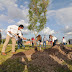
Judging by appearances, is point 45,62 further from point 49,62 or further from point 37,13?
point 37,13

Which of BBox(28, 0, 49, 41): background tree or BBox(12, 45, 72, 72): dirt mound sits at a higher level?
BBox(28, 0, 49, 41): background tree

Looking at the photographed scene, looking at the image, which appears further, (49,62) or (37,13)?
(37,13)

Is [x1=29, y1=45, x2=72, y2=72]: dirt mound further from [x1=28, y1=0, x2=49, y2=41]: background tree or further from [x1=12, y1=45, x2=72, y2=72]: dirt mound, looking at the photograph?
[x1=28, y1=0, x2=49, y2=41]: background tree

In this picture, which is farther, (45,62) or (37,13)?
(37,13)

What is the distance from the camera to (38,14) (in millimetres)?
22234

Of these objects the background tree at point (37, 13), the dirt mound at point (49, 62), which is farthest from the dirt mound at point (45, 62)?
the background tree at point (37, 13)

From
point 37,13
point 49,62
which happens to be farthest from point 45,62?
point 37,13

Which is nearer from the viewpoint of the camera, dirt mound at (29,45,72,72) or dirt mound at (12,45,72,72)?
dirt mound at (12,45,72,72)

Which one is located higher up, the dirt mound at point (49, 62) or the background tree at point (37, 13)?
the background tree at point (37, 13)

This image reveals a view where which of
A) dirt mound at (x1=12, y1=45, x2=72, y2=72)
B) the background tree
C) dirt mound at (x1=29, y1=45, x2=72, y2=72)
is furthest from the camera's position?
the background tree

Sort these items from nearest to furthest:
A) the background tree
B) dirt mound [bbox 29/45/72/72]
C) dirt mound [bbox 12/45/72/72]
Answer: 1. dirt mound [bbox 12/45/72/72]
2. dirt mound [bbox 29/45/72/72]
3. the background tree

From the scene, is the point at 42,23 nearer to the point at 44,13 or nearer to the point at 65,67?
the point at 44,13

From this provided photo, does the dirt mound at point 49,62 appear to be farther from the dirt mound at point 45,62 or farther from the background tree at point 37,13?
the background tree at point 37,13

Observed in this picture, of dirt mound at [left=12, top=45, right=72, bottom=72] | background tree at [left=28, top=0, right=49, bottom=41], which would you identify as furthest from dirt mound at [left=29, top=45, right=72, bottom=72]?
background tree at [left=28, top=0, right=49, bottom=41]
